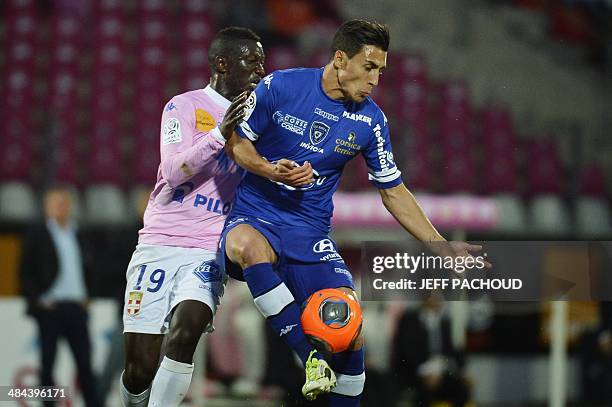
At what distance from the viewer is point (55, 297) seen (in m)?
7.11

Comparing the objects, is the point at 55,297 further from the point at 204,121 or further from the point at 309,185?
the point at 309,185

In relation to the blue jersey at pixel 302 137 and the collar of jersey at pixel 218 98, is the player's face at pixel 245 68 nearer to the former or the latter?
the collar of jersey at pixel 218 98

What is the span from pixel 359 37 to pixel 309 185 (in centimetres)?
70

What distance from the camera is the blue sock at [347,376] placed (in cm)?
444

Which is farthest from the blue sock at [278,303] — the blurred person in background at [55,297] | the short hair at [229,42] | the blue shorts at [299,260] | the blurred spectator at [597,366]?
→ the blurred spectator at [597,366]

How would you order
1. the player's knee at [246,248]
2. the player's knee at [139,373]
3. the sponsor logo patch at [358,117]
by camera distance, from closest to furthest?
1. the player's knee at [246,248]
2. the sponsor logo patch at [358,117]
3. the player's knee at [139,373]

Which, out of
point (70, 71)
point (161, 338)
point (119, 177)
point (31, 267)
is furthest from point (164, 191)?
point (70, 71)

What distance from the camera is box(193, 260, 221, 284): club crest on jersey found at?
459 cm

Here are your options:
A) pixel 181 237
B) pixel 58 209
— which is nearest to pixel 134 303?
pixel 181 237

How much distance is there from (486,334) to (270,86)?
604cm

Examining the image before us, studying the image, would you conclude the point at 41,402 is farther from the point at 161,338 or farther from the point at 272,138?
the point at 272,138

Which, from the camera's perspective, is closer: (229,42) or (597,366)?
(229,42)

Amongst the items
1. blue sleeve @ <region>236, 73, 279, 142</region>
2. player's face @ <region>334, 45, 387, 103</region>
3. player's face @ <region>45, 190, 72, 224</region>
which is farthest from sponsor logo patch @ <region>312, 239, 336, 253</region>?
player's face @ <region>45, 190, 72, 224</region>

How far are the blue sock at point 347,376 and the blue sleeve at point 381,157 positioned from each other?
809 millimetres
